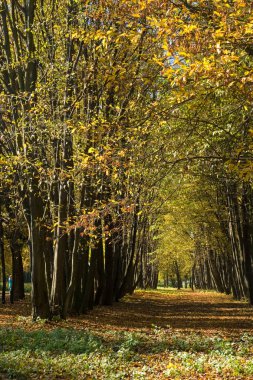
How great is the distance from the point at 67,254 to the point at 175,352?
836cm

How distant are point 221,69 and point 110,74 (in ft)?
9.00

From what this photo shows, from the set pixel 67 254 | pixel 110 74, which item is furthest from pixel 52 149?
pixel 110 74

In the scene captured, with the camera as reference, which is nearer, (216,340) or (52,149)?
(216,340)

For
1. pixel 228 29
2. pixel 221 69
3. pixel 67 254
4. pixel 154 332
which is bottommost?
pixel 154 332

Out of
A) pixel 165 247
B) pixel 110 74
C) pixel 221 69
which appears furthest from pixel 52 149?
pixel 165 247

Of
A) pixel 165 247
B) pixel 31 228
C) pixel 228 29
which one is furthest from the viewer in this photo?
pixel 165 247

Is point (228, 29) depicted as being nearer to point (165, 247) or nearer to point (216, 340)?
point (216, 340)

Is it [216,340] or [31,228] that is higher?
[31,228]

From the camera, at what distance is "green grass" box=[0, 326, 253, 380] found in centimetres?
732

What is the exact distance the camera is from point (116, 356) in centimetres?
880

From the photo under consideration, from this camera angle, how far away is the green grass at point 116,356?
24.0ft

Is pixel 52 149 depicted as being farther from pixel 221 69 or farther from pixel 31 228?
pixel 221 69

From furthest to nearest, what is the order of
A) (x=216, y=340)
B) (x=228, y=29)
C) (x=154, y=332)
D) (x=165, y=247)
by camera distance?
1. (x=165, y=247)
2. (x=154, y=332)
3. (x=216, y=340)
4. (x=228, y=29)

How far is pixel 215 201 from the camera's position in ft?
89.4
